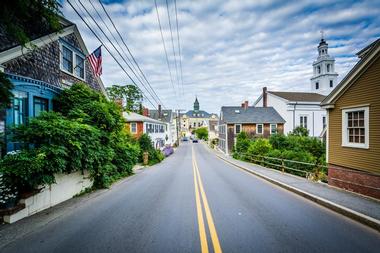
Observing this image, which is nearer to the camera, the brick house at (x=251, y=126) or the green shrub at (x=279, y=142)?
the green shrub at (x=279, y=142)

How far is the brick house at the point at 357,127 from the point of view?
762 cm

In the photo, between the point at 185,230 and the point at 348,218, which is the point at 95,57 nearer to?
the point at 185,230

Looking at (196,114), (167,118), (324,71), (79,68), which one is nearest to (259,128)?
(324,71)

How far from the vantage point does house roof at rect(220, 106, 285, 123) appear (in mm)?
38281

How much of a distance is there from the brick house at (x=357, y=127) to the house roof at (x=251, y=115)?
93.1 ft

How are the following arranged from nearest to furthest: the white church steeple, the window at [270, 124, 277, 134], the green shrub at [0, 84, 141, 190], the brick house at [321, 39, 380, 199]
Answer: the green shrub at [0, 84, 141, 190]
the brick house at [321, 39, 380, 199]
the window at [270, 124, 277, 134]
the white church steeple

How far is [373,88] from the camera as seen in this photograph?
7.82 m

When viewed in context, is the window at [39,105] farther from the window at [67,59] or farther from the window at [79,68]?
the window at [79,68]

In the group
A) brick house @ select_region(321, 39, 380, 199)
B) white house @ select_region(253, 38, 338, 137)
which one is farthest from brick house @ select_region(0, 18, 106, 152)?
white house @ select_region(253, 38, 338, 137)

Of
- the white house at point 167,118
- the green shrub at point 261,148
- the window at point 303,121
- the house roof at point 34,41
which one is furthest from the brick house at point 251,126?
the house roof at point 34,41

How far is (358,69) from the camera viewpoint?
8383mm

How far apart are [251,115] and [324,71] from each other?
28.7m

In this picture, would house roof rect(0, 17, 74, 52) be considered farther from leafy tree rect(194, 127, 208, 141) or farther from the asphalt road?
leafy tree rect(194, 127, 208, 141)

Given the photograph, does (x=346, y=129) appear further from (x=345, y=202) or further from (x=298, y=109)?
(x=298, y=109)
